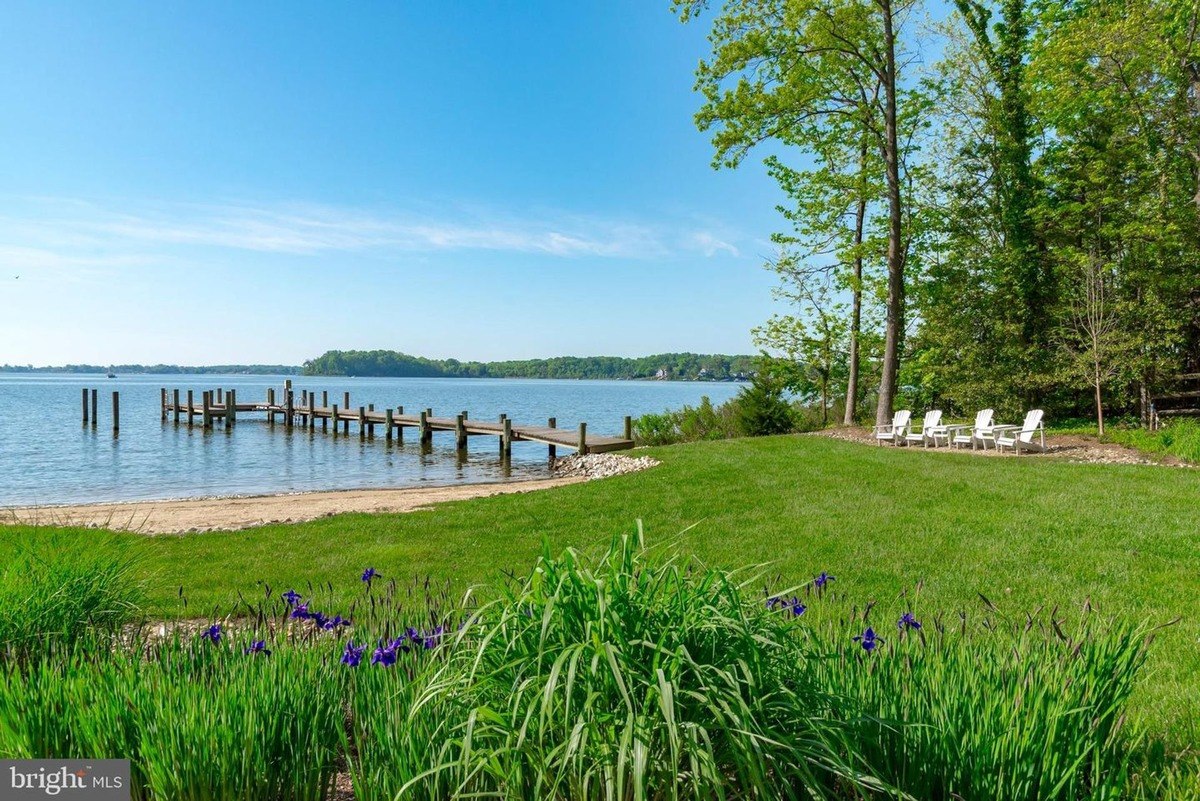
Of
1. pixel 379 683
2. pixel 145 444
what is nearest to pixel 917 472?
pixel 379 683

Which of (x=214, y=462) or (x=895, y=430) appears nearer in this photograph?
(x=895, y=430)

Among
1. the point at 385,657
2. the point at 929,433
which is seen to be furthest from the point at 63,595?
the point at 929,433

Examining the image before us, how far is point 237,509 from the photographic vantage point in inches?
515

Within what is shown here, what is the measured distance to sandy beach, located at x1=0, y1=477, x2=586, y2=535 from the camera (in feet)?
35.4

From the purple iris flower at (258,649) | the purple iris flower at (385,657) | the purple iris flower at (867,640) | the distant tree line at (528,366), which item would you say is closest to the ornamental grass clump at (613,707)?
the purple iris flower at (385,657)

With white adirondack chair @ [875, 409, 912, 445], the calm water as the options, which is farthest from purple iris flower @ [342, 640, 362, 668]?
the calm water

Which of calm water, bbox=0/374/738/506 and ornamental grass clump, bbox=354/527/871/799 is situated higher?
ornamental grass clump, bbox=354/527/871/799

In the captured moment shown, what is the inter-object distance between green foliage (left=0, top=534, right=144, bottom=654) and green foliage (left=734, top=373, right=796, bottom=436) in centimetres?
1801

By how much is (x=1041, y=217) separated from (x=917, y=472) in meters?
12.9

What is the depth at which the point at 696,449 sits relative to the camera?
1627 cm

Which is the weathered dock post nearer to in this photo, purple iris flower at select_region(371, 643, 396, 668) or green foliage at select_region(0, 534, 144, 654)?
green foliage at select_region(0, 534, 144, 654)

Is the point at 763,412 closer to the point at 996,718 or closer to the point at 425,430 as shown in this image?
the point at 425,430

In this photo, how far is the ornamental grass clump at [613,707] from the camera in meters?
1.92

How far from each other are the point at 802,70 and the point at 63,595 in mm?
19001
